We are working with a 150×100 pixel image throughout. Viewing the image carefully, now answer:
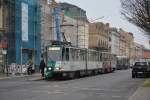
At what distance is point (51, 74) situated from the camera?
143 feet

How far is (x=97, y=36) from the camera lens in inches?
4995

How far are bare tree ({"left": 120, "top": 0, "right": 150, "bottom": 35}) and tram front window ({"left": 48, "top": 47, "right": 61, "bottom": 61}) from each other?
21.7 feet

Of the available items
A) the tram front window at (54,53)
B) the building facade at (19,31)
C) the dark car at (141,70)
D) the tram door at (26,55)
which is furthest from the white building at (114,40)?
the tram front window at (54,53)

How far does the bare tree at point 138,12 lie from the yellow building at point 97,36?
83079 millimetres

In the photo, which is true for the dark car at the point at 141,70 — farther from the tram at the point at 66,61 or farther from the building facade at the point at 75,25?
the building facade at the point at 75,25

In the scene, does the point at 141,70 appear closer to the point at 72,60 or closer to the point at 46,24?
the point at 72,60

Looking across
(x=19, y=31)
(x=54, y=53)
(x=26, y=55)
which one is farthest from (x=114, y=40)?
(x=54, y=53)

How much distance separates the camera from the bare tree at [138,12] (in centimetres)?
3678

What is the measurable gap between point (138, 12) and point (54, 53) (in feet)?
29.0

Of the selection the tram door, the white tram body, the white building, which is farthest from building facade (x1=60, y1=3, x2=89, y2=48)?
the white tram body

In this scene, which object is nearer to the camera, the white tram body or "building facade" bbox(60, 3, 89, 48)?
the white tram body

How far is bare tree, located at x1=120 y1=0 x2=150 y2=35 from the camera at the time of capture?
36781 mm

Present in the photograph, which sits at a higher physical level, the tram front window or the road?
the tram front window

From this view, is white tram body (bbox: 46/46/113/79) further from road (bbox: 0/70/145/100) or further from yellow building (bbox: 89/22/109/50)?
yellow building (bbox: 89/22/109/50)
